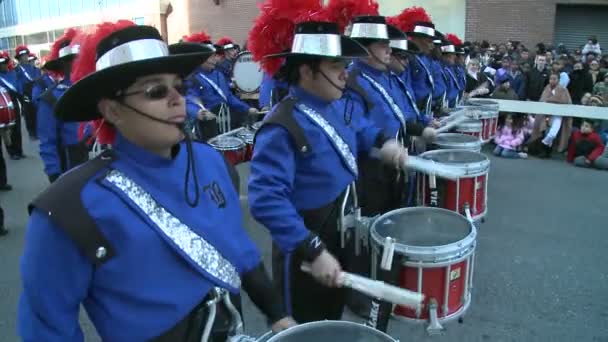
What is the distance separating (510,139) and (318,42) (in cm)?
789

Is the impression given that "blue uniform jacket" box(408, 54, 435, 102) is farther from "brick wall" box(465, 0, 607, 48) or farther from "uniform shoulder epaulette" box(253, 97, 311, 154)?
"brick wall" box(465, 0, 607, 48)

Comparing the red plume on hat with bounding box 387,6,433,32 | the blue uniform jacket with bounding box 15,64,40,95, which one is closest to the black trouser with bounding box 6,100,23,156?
the blue uniform jacket with bounding box 15,64,40,95

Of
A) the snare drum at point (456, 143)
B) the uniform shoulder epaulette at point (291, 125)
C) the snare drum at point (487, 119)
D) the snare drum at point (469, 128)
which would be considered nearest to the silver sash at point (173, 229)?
the uniform shoulder epaulette at point (291, 125)

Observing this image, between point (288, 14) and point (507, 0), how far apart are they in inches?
662

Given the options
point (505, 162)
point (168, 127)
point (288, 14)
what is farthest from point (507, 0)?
point (168, 127)

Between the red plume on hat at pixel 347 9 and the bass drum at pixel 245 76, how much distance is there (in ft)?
22.7

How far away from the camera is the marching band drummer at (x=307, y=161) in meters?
2.29

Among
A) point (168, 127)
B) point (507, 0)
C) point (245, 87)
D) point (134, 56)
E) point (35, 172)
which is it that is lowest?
point (35, 172)

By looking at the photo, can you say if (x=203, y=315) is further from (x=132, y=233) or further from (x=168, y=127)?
(x=168, y=127)

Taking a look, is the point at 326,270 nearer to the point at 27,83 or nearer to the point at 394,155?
the point at 394,155

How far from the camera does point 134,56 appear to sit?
149 centimetres

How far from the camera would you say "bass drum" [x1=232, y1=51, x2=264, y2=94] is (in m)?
10.7

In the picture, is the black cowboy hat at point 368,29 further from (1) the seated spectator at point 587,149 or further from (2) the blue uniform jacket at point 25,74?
(2) the blue uniform jacket at point 25,74

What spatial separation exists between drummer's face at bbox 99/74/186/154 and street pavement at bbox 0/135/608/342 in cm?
166
